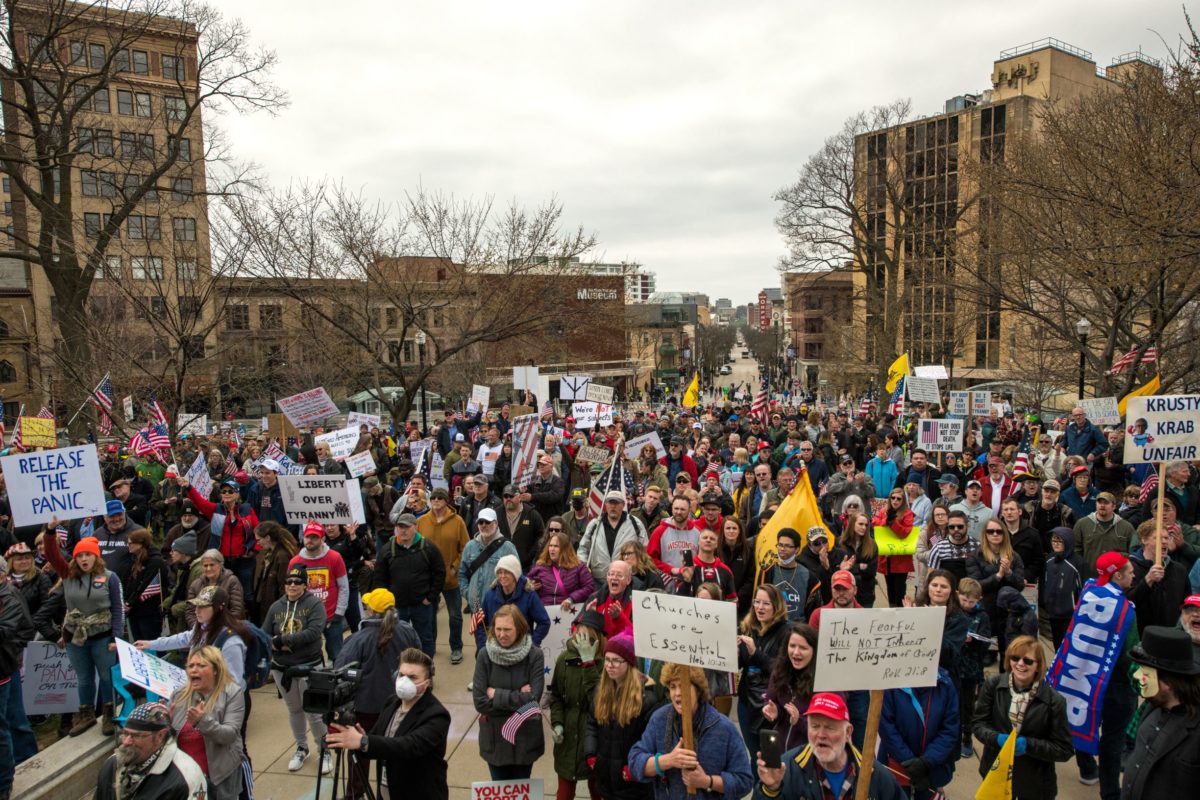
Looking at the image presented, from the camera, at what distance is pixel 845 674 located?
402 centimetres

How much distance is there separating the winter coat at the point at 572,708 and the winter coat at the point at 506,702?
132 mm

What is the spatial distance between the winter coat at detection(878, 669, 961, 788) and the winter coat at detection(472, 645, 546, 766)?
2.12m

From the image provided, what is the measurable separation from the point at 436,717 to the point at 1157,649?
392 cm

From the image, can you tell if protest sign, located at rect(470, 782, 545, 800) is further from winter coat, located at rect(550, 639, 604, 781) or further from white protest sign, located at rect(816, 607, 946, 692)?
white protest sign, located at rect(816, 607, 946, 692)

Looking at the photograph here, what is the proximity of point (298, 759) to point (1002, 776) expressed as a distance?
5.15 metres

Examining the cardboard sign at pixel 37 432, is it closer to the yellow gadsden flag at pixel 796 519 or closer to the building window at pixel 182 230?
→ the building window at pixel 182 230

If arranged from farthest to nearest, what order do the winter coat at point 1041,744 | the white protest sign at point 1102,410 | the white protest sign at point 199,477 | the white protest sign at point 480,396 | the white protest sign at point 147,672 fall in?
the white protest sign at point 480,396 < the white protest sign at point 1102,410 < the white protest sign at point 199,477 < the white protest sign at point 147,672 < the winter coat at point 1041,744

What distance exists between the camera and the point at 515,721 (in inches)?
197

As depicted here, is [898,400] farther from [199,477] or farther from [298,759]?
[298,759]

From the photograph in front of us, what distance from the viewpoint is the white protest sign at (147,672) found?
15.5 ft

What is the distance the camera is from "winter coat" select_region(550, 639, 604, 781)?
5.02m

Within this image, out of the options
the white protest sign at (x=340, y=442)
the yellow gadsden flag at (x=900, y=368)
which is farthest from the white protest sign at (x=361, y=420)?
the yellow gadsden flag at (x=900, y=368)

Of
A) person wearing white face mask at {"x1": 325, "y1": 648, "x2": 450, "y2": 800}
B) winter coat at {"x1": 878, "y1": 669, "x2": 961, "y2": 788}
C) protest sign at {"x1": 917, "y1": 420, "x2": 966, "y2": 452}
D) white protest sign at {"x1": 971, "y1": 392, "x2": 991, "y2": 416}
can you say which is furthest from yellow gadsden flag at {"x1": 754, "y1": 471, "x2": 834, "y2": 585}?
white protest sign at {"x1": 971, "y1": 392, "x2": 991, "y2": 416}

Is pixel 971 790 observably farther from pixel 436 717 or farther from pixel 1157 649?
pixel 436 717
